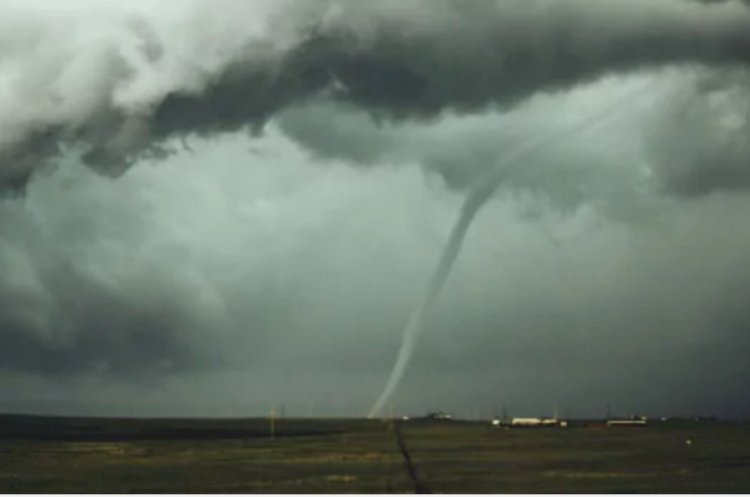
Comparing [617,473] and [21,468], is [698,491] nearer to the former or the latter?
[617,473]

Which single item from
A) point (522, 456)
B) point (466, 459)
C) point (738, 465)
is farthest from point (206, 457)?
point (738, 465)

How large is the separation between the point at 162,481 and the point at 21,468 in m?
22.3

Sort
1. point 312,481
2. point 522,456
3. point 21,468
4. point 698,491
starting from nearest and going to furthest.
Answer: point 698,491
point 312,481
point 21,468
point 522,456

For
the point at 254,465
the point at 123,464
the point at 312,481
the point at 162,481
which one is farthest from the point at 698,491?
the point at 123,464

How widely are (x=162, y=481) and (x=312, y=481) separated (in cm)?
1069

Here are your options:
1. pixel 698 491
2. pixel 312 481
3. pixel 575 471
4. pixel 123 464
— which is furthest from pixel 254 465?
pixel 698 491

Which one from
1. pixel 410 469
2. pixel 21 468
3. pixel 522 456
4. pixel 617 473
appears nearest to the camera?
pixel 617 473

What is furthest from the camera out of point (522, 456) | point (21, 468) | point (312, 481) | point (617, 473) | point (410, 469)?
point (522, 456)

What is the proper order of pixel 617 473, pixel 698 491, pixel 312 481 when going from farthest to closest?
1. pixel 617 473
2. pixel 312 481
3. pixel 698 491

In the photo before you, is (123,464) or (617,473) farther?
(123,464)

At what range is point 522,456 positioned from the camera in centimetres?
8956

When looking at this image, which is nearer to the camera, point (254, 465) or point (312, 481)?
point (312, 481)

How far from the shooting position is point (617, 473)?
65.7 meters

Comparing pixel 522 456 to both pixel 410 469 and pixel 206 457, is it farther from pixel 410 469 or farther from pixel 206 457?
pixel 206 457
